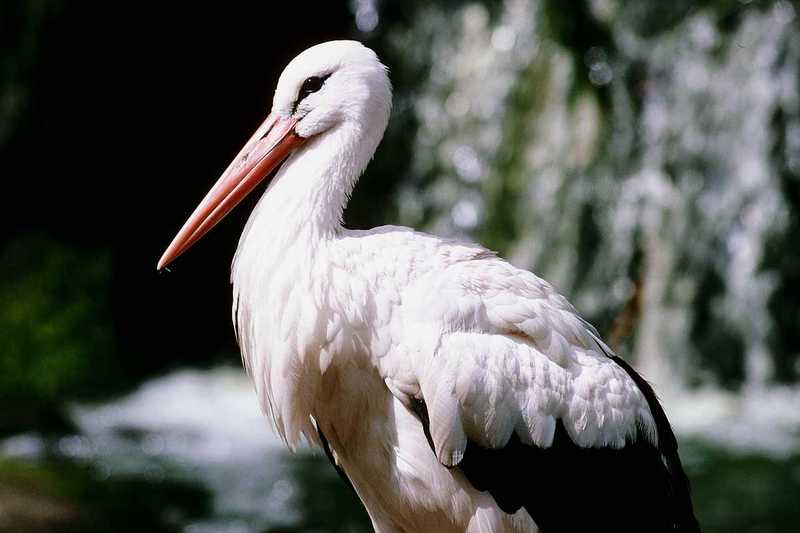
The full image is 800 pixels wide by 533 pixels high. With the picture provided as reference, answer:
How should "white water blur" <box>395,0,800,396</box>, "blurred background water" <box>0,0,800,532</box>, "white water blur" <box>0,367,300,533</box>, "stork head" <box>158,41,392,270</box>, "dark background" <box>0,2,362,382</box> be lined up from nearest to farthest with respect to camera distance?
"stork head" <box>158,41,392,270</box> < "white water blur" <box>0,367,300,533</box> < "blurred background water" <box>0,0,800,532</box> < "white water blur" <box>395,0,800,396</box> < "dark background" <box>0,2,362,382</box>

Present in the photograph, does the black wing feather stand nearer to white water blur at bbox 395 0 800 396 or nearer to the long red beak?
the long red beak

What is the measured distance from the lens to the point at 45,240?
9.80 metres

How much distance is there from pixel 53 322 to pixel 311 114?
639cm

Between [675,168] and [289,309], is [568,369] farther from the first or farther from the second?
[675,168]

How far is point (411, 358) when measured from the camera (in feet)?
10.9

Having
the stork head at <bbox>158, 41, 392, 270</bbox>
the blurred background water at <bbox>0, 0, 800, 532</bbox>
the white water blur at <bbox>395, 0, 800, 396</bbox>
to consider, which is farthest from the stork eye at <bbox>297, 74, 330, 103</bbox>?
the white water blur at <bbox>395, 0, 800, 396</bbox>

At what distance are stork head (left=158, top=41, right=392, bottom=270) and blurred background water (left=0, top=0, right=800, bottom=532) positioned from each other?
159 inches

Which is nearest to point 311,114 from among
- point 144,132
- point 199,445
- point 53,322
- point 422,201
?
point 199,445

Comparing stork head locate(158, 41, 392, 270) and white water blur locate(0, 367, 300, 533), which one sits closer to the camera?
stork head locate(158, 41, 392, 270)

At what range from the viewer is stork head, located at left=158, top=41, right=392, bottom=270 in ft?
11.8

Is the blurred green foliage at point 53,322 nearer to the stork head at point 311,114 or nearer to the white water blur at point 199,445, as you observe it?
the white water blur at point 199,445

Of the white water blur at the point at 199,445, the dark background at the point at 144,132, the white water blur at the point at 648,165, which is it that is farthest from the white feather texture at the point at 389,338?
the dark background at the point at 144,132

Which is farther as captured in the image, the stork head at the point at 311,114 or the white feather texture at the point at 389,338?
the stork head at the point at 311,114

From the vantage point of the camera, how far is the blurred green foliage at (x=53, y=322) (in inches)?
368
